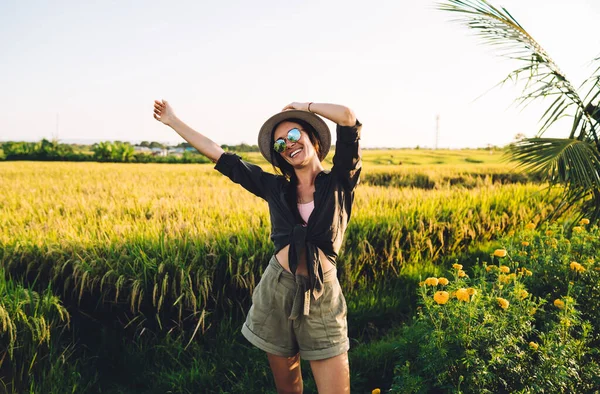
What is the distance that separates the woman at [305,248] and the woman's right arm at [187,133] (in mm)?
136

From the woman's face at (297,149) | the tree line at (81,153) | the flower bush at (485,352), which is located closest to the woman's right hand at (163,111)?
the woman's face at (297,149)

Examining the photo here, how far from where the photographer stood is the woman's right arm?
8.24 ft

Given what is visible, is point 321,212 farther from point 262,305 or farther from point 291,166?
point 262,305

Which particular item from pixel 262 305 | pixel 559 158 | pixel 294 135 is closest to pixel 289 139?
pixel 294 135

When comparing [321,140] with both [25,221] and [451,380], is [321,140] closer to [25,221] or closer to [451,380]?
[451,380]

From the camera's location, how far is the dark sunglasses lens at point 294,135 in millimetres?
2215

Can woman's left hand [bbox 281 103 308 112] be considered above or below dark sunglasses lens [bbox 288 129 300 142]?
above

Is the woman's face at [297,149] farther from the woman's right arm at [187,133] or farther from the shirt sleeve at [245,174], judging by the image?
the woman's right arm at [187,133]

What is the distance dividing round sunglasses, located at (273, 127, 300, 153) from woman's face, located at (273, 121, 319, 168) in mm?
25

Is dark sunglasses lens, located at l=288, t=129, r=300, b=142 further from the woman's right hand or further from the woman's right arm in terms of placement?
the woman's right hand

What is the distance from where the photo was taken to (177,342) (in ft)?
10.8

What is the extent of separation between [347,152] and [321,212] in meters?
0.31

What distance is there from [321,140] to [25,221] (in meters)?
3.86

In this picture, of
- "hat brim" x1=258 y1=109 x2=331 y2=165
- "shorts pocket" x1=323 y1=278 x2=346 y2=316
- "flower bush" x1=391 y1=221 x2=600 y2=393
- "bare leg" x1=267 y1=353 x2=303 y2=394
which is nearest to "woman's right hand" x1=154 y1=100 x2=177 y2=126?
"hat brim" x1=258 y1=109 x2=331 y2=165
